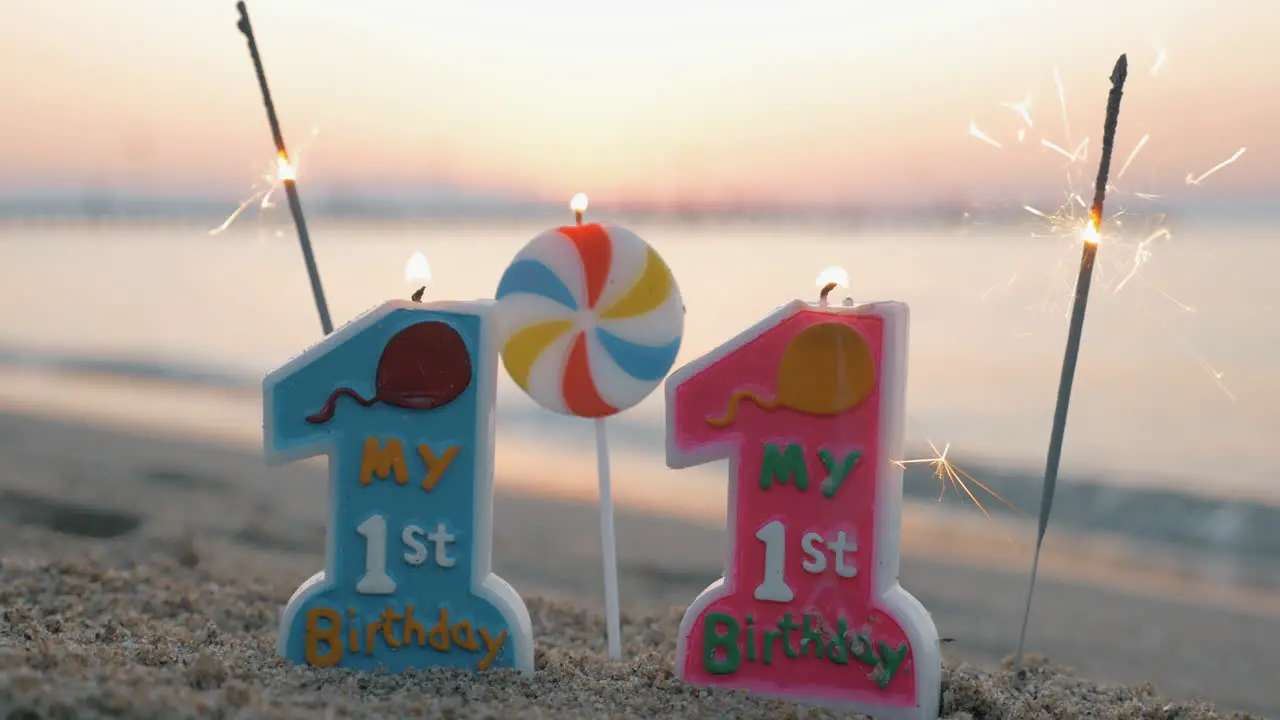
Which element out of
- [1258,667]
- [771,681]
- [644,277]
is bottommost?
[1258,667]

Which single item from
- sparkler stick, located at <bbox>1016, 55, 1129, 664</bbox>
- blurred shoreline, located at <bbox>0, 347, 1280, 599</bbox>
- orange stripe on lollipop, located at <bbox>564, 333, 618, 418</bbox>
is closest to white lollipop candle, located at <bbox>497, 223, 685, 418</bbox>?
orange stripe on lollipop, located at <bbox>564, 333, 618, 418</bbox>

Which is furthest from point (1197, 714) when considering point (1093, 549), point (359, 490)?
point (1093, 549)

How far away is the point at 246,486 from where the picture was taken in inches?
344

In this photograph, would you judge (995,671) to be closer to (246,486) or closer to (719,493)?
(719,493)

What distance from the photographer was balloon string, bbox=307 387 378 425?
4.08 metres

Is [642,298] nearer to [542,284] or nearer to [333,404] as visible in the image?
[542,284]

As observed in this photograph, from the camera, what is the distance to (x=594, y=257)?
13.6 ft

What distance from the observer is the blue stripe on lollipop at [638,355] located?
4.17m

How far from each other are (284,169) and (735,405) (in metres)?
2.06

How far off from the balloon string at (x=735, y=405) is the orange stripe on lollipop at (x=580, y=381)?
412mm

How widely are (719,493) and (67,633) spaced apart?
5.53m

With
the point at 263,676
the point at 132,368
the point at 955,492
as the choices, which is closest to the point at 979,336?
the point at 955,492

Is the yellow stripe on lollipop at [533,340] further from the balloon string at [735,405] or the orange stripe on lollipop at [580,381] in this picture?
the balloon string at [735,405]

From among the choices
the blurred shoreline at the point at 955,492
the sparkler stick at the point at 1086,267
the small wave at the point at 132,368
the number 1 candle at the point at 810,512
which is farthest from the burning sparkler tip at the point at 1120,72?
the small wave at the point at 132,368
